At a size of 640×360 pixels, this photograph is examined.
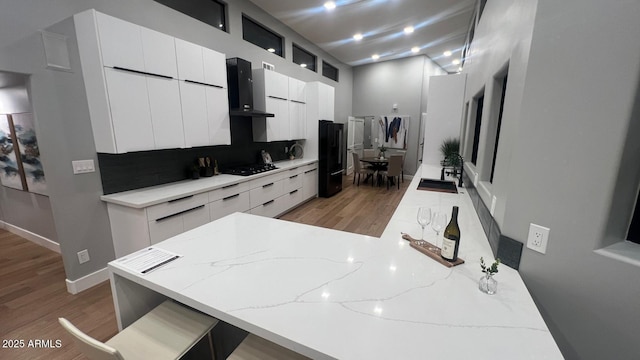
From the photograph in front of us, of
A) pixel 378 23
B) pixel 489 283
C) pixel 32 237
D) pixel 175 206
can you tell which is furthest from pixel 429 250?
pixel 32 237

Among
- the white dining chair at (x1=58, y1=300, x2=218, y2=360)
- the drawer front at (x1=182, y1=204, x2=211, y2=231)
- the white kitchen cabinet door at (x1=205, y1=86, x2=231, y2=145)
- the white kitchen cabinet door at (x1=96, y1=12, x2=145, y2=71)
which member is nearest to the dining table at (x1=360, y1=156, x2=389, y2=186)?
the white kitchen cabinet door at (x1=205, y1=86, x2=231, y2=145)

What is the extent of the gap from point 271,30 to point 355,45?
2306 millimetres

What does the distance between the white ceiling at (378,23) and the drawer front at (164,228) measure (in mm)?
3658

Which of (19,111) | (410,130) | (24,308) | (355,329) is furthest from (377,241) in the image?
(410,130)

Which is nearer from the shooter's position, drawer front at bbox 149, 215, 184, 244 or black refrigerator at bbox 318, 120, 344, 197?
drawer front at bbox 149, 215, 184, 244

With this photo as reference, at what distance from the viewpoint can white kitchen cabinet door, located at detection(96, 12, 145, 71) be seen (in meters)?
2.04

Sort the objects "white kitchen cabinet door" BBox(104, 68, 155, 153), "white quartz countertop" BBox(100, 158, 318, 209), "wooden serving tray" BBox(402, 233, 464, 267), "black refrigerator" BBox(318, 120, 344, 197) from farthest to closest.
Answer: "black refrigerator" BBox(318, 120, 344, 197), "white quartz countertop" BBox(100, 158, 318, 209), "white kitchen cabinet door" BBox(104, 68, 155, 153), "wooden serving tray" BBox(402, 233, 464, 267)

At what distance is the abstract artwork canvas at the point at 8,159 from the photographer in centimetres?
303

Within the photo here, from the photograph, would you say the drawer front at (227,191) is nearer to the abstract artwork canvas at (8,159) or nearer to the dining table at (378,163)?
the abstract artwork canvas at (8,159)

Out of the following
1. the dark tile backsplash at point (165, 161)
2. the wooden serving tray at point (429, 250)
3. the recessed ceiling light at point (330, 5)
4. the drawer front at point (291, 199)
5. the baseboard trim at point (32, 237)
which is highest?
the recessed ceiling light at point (330, 5)

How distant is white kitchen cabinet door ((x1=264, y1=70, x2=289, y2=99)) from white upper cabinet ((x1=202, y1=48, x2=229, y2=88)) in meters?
0.93

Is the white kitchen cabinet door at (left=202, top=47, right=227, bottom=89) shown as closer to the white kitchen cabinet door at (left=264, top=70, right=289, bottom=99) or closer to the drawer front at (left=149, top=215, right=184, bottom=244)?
the white kitchen cabinet door at (left=264, top=70, right=289, bottom=99)

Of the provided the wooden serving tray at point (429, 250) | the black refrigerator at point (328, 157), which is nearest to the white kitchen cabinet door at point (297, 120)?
the black refrigerator at point (328, 157)

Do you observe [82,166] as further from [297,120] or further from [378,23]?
[378,23]
